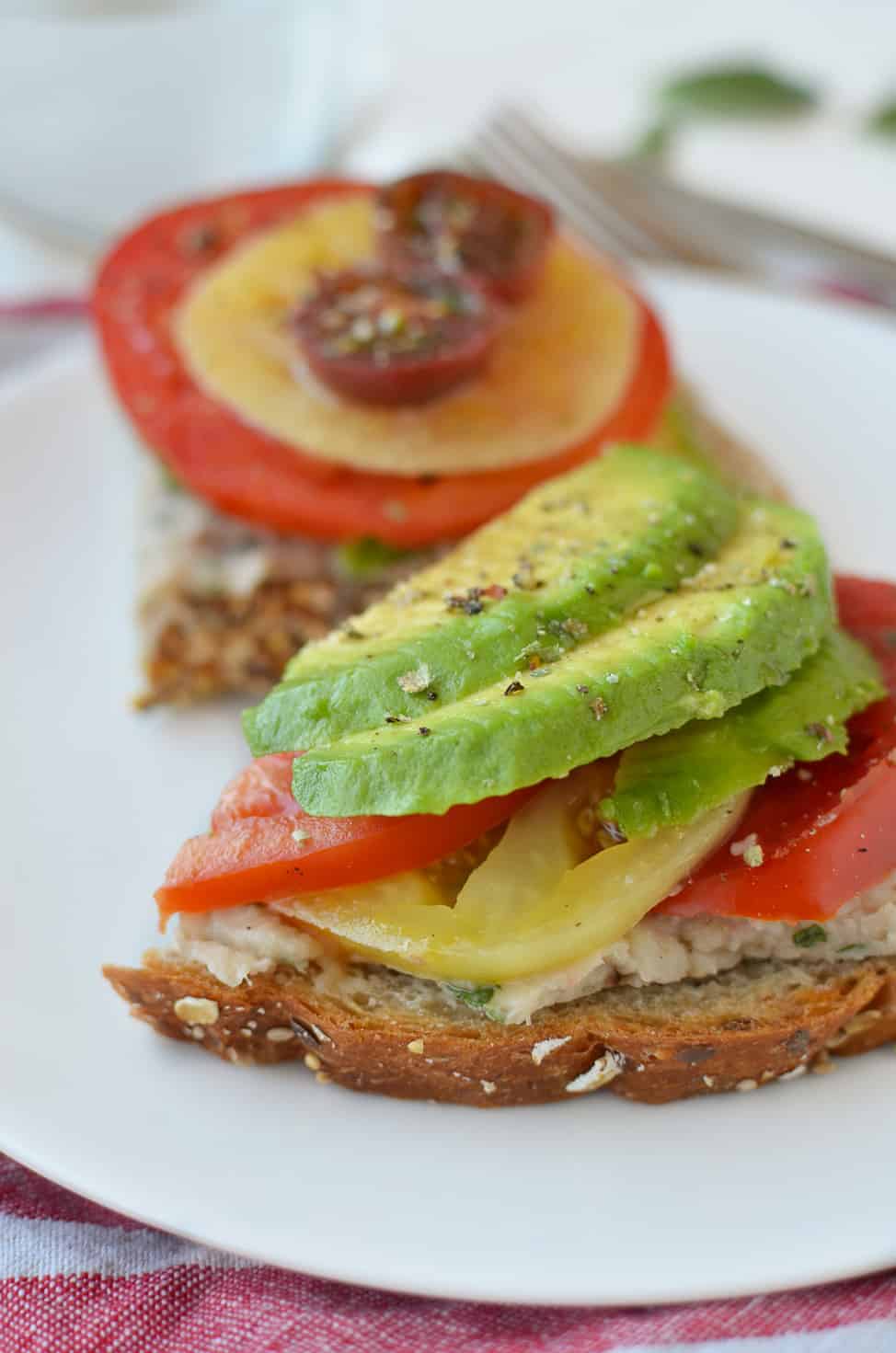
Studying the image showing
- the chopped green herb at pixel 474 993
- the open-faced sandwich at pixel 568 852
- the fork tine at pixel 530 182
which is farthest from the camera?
the fork tine at pixel 530 182

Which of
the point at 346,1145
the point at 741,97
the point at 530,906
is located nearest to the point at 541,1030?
the point at 530,906

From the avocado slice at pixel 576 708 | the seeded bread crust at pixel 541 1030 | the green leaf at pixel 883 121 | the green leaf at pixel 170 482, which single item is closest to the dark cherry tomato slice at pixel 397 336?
the green leaf at pixel 170 482

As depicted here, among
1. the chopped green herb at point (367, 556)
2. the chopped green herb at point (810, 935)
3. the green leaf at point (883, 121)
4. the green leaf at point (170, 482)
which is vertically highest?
the green leaf at point (883, 121)

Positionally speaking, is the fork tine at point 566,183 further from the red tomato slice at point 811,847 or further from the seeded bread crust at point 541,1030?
the seeded bread crust at point 541,1030

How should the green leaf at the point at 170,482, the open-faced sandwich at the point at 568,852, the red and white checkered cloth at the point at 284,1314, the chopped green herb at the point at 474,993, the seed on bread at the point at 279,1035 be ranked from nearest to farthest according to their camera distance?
the red and white checkered cloth at the point at 284,1314
the open-faced sandwich at the point at 568,852
the chopped green herb at the point at 474,993
the seed on bread at the point at 279,1035
the green leaf at the point at 170,482

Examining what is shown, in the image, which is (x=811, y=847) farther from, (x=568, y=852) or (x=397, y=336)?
(x=397, y=336)

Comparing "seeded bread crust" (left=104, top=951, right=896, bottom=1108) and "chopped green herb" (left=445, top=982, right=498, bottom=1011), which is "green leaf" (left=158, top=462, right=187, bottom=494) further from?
"chopped green herb" (left=445, top=982, right=498, bottom=1011)
